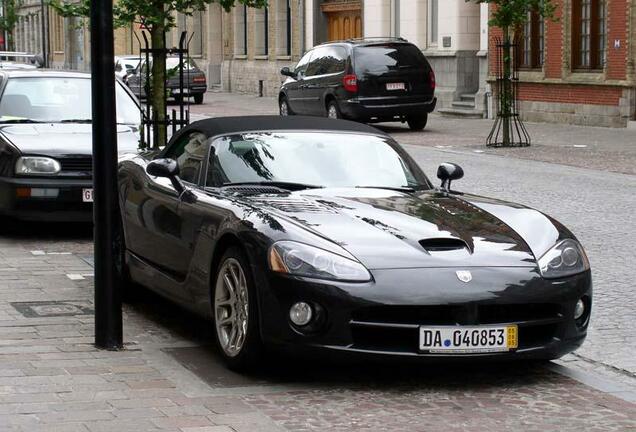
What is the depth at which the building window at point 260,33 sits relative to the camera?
48938 millimetres

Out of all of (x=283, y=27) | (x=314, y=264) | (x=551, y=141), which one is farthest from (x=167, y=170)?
(x=283, y=27)

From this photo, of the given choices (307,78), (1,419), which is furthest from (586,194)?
(307,78)

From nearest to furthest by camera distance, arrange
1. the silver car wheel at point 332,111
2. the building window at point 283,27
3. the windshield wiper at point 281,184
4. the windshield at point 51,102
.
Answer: the windshield wiper at point 281,184 < the windshield at point 51,102 < the silver car wheel at point 332,111 < the building window at point 283,27

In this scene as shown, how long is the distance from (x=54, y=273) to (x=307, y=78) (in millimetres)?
19362

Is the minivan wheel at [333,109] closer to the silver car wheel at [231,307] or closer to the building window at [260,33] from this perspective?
the building window at [260,33]

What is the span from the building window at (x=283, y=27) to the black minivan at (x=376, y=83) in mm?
Answer: 18196

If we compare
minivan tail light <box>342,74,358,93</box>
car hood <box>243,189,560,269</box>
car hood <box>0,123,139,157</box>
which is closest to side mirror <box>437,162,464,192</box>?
car hood <box>243,189,560,269</box>

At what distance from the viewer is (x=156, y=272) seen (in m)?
8.41

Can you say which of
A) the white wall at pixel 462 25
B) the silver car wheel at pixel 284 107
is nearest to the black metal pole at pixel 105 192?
the silver car wheel at pixel 284 107

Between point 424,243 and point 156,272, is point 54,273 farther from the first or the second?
point 424,243

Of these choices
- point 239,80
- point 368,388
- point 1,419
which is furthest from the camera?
point 239,80

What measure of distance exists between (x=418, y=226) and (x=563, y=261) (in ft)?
2.50

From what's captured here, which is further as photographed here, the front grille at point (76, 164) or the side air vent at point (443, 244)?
the front grille at point (76, 164)

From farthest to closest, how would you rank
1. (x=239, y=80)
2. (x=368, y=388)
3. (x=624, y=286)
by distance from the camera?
(x=239, y=80) < (x=624, y=286) < (x=368, y=388)
